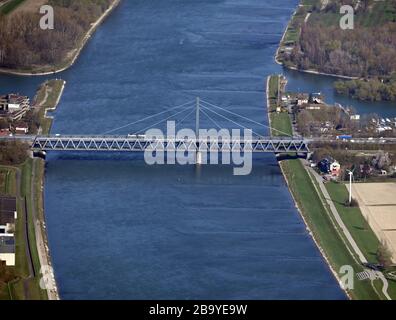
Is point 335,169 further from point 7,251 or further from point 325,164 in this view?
point 7,251

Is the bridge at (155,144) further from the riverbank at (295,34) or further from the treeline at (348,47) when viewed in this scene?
the treeline at (348,47)

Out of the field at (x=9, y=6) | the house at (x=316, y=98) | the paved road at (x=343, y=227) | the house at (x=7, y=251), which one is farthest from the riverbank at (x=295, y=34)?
the house at (x=7, y=251)

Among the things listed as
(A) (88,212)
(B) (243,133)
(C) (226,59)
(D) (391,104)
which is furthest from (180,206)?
(C) (226,59)

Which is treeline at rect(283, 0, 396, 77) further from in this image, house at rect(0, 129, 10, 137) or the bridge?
house at rect(0, 129, 10, 137)

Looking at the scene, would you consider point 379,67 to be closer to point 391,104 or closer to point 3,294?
point 391,104

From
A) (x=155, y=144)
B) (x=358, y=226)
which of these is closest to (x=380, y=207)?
(x=358, y=226)
